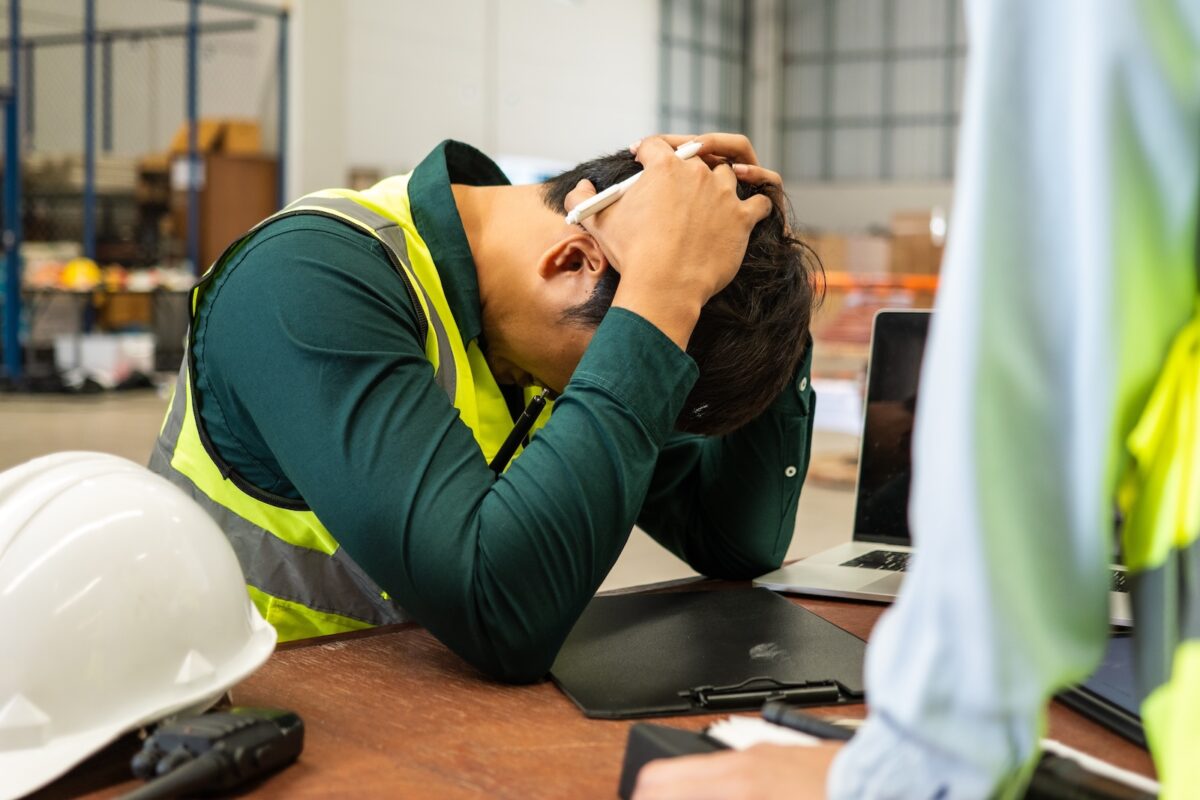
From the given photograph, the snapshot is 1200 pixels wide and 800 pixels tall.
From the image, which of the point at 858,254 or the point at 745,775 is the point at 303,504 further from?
the point at 858,254

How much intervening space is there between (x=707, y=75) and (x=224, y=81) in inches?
348

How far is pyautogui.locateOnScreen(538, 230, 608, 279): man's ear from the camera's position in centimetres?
125

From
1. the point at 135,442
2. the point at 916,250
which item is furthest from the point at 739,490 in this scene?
the point at 916,250

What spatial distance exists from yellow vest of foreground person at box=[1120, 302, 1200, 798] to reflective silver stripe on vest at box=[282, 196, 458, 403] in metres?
0.81

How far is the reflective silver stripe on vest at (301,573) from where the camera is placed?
4.02 ft

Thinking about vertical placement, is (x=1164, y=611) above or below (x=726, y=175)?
below

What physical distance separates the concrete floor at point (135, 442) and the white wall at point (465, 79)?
3.44m

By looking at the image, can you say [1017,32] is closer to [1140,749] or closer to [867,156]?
[1140,749]

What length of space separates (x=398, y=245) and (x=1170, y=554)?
905 mm

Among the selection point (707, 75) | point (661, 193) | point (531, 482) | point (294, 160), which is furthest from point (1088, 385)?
point (707, 75)

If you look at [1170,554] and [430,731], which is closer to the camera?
[1170,554]

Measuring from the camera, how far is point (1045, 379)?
478mm

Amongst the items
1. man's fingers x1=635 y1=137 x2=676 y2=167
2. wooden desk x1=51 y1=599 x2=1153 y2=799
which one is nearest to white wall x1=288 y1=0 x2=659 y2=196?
man's fingers x1=635 y1=137 x2=676 y2=167

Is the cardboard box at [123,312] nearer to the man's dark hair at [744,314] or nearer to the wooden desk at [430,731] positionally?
the man's dark hair at [744,314]
